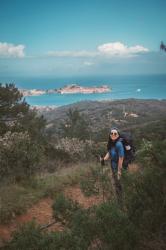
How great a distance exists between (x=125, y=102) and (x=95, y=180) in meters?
127

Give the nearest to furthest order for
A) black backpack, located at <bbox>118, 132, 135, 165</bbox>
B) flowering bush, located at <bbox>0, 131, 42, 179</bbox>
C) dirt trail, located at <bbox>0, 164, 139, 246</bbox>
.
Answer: dirt trail, located at <bbox>0, 164, 139, 246</bbox>, black backpack, located at <bbox>118, 132, 135, 165</bbox>, flowering bush, located at <bbox>0, 131, 42, 179</bbox>

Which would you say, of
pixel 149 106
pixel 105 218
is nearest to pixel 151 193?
pixel 105 218

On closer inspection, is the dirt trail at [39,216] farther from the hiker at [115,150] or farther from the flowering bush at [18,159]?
the flowering bush at [18,159]

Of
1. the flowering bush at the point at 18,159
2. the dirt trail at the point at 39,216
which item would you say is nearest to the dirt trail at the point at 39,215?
the dirt trail at the point at 39,216

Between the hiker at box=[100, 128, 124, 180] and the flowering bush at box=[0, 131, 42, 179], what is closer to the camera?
the hiker at box=[100, 128, 124, 180]

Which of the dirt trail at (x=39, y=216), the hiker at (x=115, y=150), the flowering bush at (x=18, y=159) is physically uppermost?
the hiker at (x=115, y=150)

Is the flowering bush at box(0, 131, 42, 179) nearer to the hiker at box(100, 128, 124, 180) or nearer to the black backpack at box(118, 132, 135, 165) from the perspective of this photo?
the hiker at box(100, 128, 124, 180)

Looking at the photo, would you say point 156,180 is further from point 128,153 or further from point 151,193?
point 128,153

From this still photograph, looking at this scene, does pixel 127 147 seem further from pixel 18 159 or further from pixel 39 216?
pixel 18 159

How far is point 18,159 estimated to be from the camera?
8.60 meters

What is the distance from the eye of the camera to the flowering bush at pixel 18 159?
8279 mm

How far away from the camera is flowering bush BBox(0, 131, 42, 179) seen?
828 cm

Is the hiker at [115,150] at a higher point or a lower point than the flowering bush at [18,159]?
higher

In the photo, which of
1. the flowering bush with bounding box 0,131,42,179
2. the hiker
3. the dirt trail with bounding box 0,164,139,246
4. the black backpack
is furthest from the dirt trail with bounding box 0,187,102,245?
the flowering bush with bounding box 0,131,42,179
